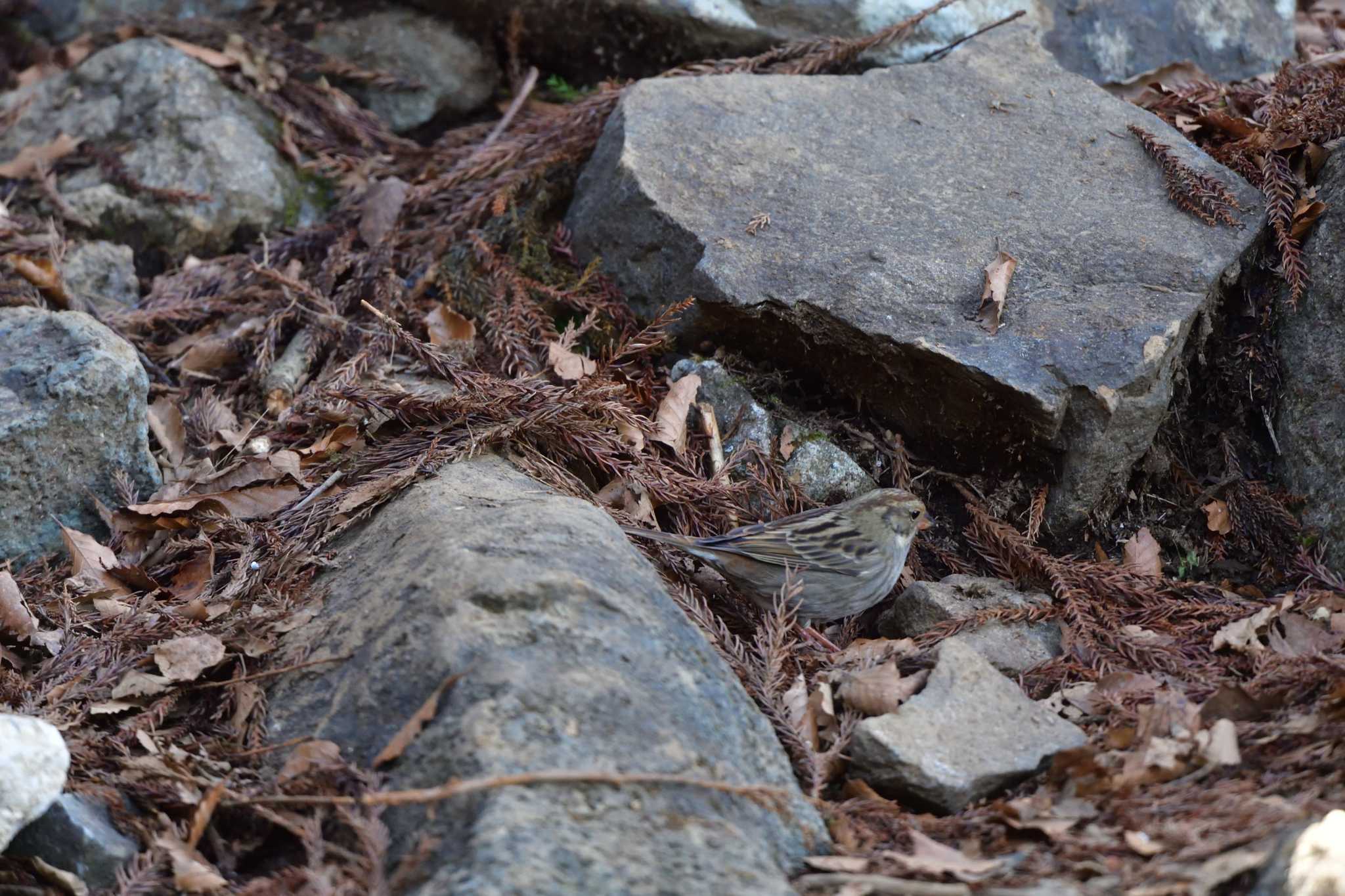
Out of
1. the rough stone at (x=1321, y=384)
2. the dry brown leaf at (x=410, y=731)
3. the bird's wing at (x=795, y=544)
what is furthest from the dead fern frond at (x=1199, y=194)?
the dry brown leaf at (x=410, y=731)

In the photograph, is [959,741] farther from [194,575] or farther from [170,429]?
[170,429]

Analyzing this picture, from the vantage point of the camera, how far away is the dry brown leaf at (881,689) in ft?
11.4

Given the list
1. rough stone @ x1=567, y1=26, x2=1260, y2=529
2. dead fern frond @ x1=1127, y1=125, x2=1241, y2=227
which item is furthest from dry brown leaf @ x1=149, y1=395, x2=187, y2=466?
dead fern frond @ x1=1127, y1=125, x2=1241, y2=227

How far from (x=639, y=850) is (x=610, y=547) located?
3.71ft

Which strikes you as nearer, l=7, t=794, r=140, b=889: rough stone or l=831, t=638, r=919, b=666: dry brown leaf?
l=7, t=794, r=140, b=889: rough stone

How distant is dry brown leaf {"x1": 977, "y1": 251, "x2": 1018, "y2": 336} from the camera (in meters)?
4.40

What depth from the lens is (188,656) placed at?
336 centimetres

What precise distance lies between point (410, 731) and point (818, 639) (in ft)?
5.75

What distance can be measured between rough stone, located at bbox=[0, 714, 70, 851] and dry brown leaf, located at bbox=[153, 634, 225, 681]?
0.47 m

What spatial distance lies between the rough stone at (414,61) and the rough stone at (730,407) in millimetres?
2837

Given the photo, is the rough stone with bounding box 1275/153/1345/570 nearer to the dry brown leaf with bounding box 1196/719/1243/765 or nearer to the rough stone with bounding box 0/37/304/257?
the dry brown leaf with bounding box 1196/719/1243/765

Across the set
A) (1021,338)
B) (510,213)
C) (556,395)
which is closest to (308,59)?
(510,213)

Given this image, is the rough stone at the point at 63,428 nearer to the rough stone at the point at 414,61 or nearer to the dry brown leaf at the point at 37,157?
the dry brown leaf at the point at 37,157

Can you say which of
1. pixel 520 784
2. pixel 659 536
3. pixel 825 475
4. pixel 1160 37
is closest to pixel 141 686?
pixel 520 784
